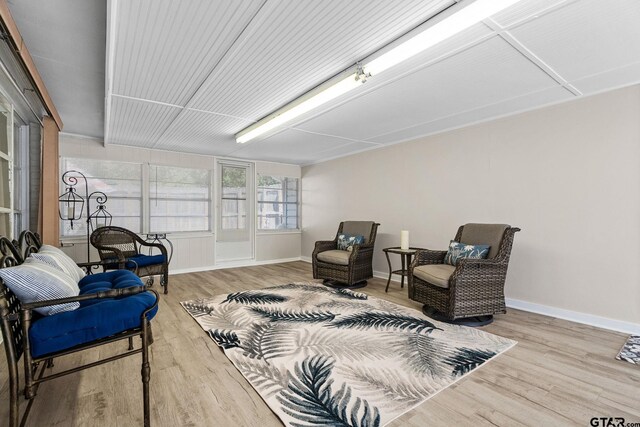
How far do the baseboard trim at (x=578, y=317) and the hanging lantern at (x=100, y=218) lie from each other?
598cm

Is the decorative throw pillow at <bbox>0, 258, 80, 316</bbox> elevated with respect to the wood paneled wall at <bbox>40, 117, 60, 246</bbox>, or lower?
lower

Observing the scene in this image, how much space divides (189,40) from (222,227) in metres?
4.46

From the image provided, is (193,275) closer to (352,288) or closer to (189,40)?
(352,288)

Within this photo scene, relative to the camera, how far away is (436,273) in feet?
9.98

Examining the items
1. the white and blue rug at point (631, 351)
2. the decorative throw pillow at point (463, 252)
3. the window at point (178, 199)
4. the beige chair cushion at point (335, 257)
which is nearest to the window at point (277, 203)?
the window at point (178, 199)

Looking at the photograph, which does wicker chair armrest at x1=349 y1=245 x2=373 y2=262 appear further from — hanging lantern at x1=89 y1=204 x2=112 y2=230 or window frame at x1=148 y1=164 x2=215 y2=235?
hanging lantern at x1=89 y1=204 x2=112 y2=230

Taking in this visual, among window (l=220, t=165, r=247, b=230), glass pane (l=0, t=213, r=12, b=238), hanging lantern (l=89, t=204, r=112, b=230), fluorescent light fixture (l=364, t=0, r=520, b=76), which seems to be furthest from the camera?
window (l=220, t=165, r=247, b=230)

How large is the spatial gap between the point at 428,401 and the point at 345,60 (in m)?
2.38

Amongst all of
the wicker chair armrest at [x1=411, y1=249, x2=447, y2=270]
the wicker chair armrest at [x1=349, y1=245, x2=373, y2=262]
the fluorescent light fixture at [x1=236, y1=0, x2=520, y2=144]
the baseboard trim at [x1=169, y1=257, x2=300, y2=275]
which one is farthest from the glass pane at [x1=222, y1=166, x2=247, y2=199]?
the wicker chair armrest at [x1=411, y1=249, x2=447, y2=270]

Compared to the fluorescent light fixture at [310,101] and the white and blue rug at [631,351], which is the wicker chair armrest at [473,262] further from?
the fluorescent light fixture at [310,101]

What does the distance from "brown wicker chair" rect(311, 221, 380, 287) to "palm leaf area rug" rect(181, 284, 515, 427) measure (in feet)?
2.41

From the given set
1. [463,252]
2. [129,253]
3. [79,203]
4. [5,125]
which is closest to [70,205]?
[79,203]

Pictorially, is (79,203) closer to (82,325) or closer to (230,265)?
(230,265)

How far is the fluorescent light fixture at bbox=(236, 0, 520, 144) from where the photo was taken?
158 cm
